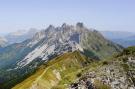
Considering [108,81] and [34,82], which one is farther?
A: [34,82]

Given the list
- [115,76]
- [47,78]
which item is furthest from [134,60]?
[47,78]

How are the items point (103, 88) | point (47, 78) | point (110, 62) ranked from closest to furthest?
point (103, 88)
point (110, 62)
point (47, 78)

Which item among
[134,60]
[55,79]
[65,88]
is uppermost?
[134,60]

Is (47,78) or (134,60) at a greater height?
(134,60)

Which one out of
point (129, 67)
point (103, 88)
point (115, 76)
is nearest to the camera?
point (103, 88)

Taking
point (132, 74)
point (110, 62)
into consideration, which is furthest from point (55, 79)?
point (132, 74)

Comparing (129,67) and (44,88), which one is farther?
(44,88)

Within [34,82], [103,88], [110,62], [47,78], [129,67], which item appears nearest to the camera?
[103,88]

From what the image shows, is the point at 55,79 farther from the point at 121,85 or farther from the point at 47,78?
the point at 121,85

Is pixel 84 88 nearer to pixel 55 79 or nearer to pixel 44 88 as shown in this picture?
pixel 44 88
